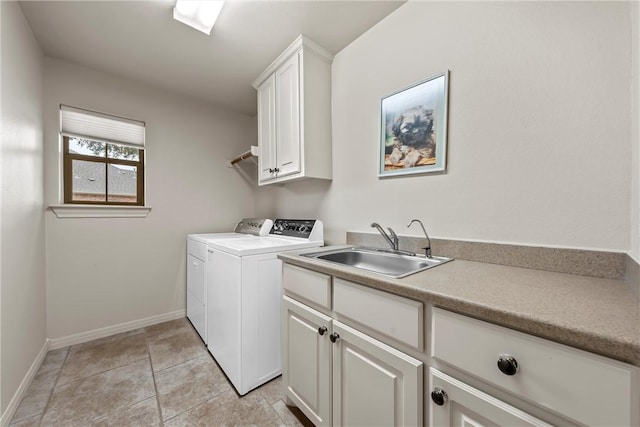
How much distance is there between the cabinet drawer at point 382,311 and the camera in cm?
78

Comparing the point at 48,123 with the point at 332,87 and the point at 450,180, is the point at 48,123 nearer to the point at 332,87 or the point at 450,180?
the point at 332,87

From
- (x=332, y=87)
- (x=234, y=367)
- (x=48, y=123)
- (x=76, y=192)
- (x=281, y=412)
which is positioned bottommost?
(x=281, y=412)

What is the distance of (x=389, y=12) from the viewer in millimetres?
1564

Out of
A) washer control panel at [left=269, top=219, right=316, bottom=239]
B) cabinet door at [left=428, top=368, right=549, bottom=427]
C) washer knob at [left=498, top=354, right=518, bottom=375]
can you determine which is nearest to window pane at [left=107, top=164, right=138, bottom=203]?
washer control panel at [left=269, top=219, right=316, bottom=239]

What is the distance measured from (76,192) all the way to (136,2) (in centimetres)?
163

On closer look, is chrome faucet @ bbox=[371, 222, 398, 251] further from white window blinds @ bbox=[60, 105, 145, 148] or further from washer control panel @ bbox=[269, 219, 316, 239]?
white window blinds @ bbox=[60, 105, 145, 148]

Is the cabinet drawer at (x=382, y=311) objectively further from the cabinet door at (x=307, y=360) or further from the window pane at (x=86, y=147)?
the window pane at (x=86, y=147)

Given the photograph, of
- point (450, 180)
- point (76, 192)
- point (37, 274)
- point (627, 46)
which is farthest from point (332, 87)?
point (37, 274)

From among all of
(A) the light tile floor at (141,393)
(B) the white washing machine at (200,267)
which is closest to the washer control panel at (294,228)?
(B) the white washing machine at (200,267)

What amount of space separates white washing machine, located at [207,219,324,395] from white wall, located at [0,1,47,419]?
3.49 ft

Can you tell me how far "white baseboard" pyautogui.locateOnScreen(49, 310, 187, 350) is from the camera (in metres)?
2.02

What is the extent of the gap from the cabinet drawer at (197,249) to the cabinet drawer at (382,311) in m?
1.46

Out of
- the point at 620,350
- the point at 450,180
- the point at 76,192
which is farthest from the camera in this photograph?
the point at 76,192

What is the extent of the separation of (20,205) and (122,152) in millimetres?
989
